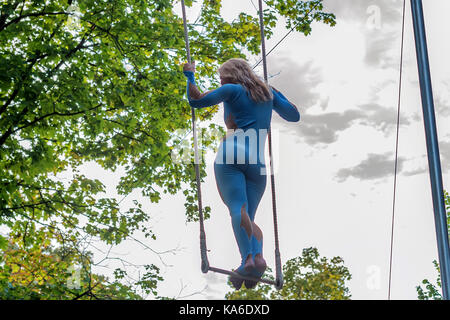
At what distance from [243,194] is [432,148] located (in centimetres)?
196

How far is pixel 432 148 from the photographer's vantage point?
425cm

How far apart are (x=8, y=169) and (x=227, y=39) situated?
3.91 meters

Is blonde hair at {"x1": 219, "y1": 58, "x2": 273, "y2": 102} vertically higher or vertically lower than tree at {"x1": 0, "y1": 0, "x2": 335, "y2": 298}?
lower

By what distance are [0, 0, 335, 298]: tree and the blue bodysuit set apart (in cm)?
326

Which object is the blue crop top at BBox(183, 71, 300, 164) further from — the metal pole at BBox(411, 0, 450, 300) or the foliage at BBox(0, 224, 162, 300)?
the foliage at BBox(0, 224, 162, 300)

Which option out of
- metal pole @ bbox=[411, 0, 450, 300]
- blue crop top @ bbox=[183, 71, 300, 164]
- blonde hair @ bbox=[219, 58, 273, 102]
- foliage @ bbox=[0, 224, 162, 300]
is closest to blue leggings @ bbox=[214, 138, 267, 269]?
blue crop top @ bbox=[183, 71, 300, 164]

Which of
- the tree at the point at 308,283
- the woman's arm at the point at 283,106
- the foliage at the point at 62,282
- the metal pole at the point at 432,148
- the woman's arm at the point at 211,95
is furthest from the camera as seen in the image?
the tree at the point at 308,283

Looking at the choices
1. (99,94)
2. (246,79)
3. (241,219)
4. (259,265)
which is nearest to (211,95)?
(246,79)

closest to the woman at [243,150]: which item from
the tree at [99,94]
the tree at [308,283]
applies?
the tree at [99,94]

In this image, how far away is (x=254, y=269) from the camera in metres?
3.13

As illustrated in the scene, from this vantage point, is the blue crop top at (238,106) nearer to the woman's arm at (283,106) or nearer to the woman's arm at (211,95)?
the woman's arm at (211,95)

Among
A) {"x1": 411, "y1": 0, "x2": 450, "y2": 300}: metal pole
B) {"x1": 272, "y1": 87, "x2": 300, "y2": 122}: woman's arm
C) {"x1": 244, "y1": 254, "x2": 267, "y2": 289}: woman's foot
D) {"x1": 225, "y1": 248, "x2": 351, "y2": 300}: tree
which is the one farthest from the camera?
{"x1": 225, "y1": 248, "x2": 351, "y2": 300}: tree

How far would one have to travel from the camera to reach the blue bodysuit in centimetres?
320

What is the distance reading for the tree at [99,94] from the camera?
6.15 meters
